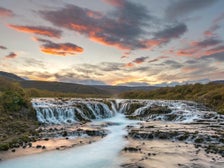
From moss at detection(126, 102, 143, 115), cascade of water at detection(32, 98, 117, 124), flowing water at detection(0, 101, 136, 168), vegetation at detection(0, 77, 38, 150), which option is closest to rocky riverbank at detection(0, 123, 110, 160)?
vegetation at detection(0, 77, 38, 150)

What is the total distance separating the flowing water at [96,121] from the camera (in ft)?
69.9

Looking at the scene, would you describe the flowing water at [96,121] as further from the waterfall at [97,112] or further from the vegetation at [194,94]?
the vegetation at [194,94]

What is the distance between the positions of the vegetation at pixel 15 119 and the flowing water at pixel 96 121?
195 cm

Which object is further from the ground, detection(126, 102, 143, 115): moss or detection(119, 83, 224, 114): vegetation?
detection(119, 83, 224, 114): vegetation

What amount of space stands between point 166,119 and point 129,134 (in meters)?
18.1

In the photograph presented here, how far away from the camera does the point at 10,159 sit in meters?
21.5

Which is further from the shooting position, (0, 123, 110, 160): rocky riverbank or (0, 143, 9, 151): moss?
(0, 143, 9, 151): moss

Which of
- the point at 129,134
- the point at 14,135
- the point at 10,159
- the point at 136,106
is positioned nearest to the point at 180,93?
the point at 136,106

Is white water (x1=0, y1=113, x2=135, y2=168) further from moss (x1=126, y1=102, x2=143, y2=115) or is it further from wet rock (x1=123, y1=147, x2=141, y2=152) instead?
moss (x1=126, y1=102, x2=143, y2=115)

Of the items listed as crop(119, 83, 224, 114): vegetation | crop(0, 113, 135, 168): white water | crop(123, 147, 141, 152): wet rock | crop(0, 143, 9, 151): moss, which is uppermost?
crop(119, 83, 224, 114): vegetation

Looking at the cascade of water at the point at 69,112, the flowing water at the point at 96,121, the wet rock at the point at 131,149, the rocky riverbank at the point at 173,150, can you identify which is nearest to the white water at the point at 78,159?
the flowing water at the point at 96,121

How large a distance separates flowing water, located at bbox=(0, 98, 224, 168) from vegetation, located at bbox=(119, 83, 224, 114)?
1910cm

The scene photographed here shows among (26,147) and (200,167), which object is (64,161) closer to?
(26,147)

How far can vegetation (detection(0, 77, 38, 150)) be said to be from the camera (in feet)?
90.7
